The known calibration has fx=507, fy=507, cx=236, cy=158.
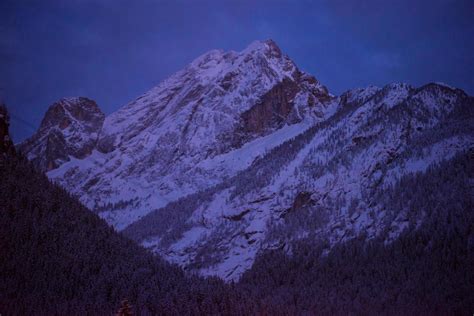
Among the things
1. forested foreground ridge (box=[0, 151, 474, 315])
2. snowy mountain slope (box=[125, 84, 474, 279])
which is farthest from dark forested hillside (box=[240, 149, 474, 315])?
snowy mountain slope (box=[125, 84, 474, 279])

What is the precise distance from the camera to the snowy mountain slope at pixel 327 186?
422 ft

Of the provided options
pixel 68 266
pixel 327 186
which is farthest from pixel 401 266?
pixel 68 266

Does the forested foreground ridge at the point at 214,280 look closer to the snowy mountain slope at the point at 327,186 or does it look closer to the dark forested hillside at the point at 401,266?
the dark forested hillside at the point at 401,266

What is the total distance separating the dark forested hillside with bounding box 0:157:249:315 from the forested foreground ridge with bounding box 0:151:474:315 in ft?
0.56

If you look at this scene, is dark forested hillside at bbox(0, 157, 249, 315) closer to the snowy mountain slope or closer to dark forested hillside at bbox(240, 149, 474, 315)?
dark forested hillside at bbox(240, 149, 474, 315)

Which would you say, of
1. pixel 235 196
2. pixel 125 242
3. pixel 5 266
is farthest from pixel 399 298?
pixel 235 196

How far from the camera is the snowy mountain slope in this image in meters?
129

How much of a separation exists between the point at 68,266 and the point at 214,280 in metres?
38.4

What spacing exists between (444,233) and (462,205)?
25.9 ft

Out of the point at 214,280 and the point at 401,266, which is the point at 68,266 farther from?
the point at 401,266

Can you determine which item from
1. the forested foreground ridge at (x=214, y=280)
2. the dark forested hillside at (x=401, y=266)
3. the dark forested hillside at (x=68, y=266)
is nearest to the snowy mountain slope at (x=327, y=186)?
the dark forested hillside at (x=401, y=266)

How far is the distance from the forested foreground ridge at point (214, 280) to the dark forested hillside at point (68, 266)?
17cm

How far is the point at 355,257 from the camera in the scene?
11081cm

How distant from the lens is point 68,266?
7700cm
